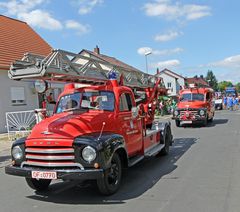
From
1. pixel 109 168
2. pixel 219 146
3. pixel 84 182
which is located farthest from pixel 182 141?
pixel 109 168

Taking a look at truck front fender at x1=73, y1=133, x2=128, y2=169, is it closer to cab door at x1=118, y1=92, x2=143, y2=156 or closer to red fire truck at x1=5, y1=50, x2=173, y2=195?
red fire truck at x1=5, y1=50, x2=173, y2=195

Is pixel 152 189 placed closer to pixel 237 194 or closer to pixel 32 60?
pixel 237 194

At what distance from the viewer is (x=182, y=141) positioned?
14141 mm

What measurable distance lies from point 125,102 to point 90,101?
867mm

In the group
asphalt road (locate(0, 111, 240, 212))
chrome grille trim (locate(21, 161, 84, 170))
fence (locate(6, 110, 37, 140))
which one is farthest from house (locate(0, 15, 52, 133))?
chrome grille trim (locate(21, 161, 84, 170))

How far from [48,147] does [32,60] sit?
207cm

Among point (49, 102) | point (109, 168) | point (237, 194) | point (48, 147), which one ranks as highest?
point (49, 102)

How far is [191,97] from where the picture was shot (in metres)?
21.8

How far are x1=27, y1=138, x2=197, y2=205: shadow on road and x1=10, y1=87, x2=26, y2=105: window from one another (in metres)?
13.3

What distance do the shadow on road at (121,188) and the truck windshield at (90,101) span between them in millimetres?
1596

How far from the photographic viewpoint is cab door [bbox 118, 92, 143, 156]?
764 centimetres

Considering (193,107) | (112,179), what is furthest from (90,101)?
(193,107)

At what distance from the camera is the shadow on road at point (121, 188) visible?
6.41 meters

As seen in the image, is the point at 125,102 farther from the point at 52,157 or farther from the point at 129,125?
the point at 52,157
